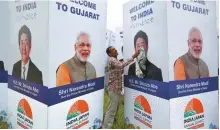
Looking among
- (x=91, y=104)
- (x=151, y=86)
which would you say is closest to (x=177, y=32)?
(x=151, y=86)

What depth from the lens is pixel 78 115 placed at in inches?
112

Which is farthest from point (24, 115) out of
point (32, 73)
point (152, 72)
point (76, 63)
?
point (152, 72)

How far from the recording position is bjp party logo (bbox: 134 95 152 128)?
3.18 m

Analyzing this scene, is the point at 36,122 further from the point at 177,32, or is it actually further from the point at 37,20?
the point at 177,32

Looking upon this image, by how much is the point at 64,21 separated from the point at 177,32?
139 cm

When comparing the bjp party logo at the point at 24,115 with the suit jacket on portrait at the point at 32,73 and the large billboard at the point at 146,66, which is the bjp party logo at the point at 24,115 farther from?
the large billboard at the point at 146,66

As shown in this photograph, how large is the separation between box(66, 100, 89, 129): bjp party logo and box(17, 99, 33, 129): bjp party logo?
462 millimetres

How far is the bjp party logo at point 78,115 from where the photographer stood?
8.89 ft

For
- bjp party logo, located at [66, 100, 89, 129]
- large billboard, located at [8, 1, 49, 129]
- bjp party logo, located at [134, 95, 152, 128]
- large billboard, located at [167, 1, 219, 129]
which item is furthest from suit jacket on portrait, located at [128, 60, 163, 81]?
large billboard, located at [8, 1, 49, 129]

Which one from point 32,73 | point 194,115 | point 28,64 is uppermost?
point 28,64

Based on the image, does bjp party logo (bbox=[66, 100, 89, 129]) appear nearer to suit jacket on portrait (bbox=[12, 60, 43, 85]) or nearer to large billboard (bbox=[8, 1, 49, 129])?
large billboard (bbox=[8, 1, 49, 129])

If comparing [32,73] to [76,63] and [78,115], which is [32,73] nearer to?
[76,63]

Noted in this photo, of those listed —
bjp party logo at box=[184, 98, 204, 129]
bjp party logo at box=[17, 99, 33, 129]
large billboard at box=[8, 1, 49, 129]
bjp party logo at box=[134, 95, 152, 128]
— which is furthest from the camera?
bjp party logo at box=[134, 95, 152, 128]

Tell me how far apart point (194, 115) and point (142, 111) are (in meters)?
0.73
